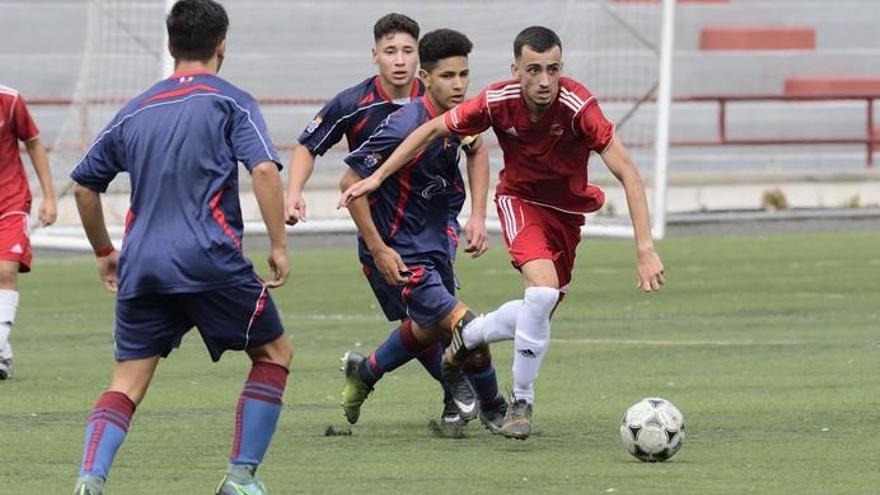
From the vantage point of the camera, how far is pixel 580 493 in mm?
6992

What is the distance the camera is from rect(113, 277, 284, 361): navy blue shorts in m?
6.66

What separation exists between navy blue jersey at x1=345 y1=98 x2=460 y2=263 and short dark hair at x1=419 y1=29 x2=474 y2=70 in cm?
22

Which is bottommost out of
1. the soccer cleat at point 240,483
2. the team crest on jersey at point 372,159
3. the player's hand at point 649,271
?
the soccer cleat at point 240,483

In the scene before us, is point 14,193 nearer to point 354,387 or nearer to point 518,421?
point 354,387

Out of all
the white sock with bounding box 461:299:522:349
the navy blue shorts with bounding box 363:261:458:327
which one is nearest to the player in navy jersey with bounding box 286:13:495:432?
the navy blue shorts with bounding box 363:261:458:327

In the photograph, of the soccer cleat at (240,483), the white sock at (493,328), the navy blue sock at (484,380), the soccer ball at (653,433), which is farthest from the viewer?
the navy blue sock at (484,380)

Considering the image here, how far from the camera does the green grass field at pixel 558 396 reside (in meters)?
7.44

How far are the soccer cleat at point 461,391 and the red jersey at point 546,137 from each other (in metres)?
0.85


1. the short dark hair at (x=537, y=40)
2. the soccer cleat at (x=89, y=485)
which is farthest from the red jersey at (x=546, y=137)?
the soccer cleat at (x=89, y=485)

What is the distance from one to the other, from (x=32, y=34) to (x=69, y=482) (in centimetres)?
2501

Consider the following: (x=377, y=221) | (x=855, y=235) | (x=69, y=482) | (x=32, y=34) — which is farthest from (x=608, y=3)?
(x=69, y=482)

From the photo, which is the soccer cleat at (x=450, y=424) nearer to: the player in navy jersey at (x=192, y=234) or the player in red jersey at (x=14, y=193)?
the player in navy jersey at (x=192, y=234)

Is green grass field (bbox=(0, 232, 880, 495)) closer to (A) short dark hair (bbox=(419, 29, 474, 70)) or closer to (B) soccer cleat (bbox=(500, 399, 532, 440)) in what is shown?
(B) soccer cleat (bbox=(500, 399, 532, 440))

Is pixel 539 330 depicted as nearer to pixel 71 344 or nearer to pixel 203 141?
pixel 203 141
